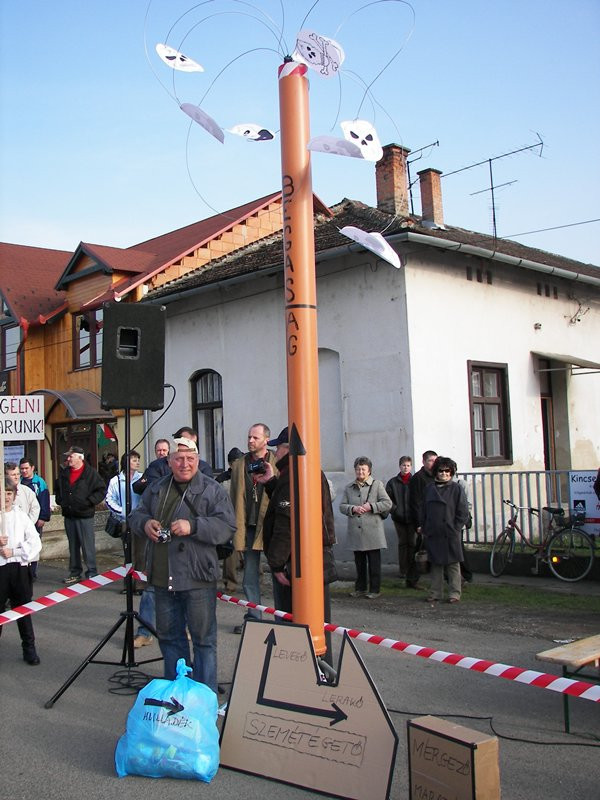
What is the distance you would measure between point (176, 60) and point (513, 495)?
8.55 meters

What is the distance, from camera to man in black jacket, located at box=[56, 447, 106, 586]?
39.2 feet

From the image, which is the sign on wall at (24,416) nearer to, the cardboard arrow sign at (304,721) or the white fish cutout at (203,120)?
the white fish cutout at (203,120)

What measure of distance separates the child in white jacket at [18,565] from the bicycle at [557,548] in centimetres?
662

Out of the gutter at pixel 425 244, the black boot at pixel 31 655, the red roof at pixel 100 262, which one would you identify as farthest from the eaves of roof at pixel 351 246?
the black boot at pixel 31 655

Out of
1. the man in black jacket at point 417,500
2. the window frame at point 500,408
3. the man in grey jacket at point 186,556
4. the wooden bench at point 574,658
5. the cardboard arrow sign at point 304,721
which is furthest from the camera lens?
the window frame at point 500,408

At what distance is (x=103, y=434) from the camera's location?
21.5m

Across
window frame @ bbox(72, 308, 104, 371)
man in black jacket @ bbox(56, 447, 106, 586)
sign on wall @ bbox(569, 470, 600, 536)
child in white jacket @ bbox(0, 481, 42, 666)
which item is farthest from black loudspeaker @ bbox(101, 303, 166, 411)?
window frame @ bbox(72, 308, 104, 371)

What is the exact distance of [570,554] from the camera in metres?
10.6

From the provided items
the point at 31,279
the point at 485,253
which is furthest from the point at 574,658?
the point at 31,279

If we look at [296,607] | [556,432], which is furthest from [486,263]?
[296,607]

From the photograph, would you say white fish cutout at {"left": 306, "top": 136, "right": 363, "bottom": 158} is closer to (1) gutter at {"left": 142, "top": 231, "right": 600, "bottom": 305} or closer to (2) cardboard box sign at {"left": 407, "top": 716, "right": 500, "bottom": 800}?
(2) cardboard box sign at {"left": 407, "top": 716, "right": 500, "bottom": 800}

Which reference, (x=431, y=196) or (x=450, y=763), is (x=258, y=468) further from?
(x=431, y=196)

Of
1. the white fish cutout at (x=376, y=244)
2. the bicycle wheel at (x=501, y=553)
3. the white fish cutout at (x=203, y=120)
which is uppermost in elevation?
the white fish cutout at (x=203, y=120)

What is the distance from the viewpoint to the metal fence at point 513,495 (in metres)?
11.3
